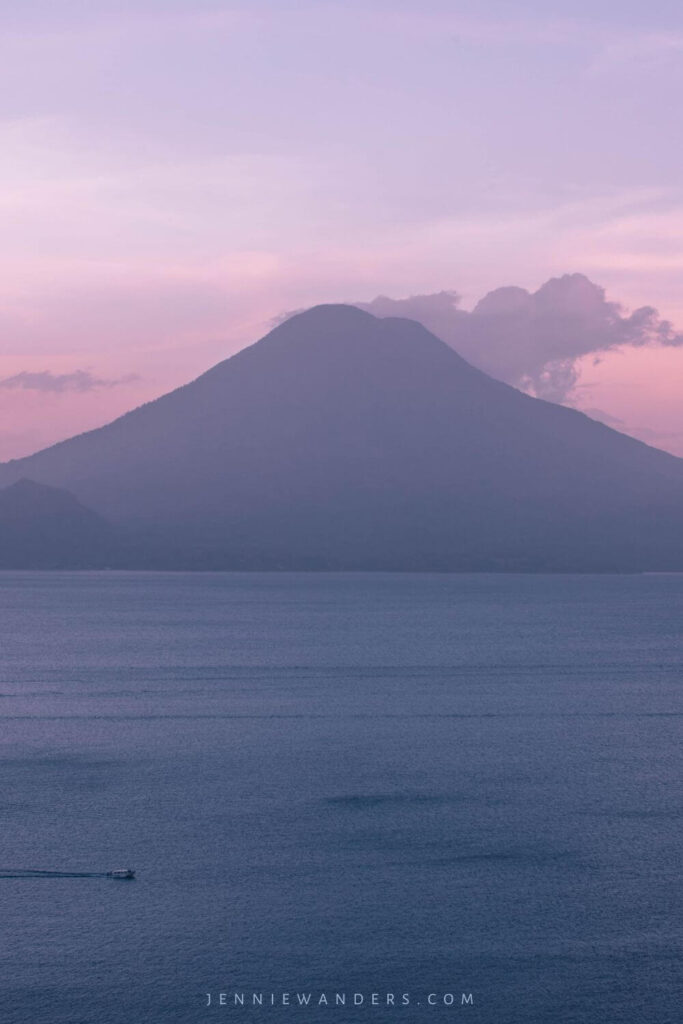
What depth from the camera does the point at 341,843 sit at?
111 ft

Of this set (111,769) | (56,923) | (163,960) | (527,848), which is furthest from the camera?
(111,769)

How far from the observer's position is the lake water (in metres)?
25.1

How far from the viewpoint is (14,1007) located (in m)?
23.6

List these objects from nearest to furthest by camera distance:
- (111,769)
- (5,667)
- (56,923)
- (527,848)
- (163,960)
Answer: (163,960), (56,923), (527,848), (111,769), (5,667)

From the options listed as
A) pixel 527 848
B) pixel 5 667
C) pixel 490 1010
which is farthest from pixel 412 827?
pixel 5 667

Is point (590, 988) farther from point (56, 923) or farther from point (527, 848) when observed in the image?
point (56, 923)

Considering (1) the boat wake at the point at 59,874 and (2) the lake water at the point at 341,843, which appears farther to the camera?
(1) the boat wake at the point at 59,874

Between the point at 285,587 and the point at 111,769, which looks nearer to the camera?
the point at 111,769

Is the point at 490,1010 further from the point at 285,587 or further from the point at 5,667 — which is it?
the point at 285,587

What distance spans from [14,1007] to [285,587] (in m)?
174

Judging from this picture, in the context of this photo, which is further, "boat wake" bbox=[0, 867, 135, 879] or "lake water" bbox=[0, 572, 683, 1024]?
"boat wake" bbox=[0, 867, 135, 879]

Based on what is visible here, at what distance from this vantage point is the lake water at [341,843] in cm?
2509

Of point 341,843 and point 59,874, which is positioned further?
point 341,843

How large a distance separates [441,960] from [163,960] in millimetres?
5569
